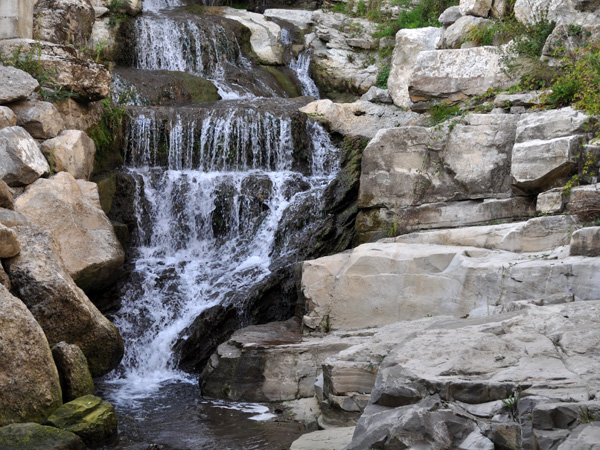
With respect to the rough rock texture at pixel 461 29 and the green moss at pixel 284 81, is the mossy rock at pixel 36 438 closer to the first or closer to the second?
the rough rock texture at pixel 461 29

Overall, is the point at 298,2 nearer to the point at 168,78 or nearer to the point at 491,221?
the point at 168,78

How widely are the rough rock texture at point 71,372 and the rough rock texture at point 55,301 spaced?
68cm

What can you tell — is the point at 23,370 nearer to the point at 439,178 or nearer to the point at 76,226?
the point at 76,226

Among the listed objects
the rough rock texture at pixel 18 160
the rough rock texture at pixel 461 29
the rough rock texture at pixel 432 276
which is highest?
the rough rock texture at pixel 461 29

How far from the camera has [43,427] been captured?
5285 millimetres

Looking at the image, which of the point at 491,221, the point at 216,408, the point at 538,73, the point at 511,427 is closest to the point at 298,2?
the point at 538,73

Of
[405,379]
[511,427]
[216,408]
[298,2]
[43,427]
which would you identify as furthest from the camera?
[298,2]

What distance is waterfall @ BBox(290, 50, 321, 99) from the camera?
16.0 m

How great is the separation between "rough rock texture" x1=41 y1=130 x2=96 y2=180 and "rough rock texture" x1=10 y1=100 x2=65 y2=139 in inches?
7.9

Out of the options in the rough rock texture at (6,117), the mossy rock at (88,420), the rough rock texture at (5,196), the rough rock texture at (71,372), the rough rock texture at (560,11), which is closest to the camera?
the mossy rock at (88,420)

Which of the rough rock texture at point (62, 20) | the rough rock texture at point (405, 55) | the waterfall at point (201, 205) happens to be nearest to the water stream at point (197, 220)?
the waterfall at point (201, 205)

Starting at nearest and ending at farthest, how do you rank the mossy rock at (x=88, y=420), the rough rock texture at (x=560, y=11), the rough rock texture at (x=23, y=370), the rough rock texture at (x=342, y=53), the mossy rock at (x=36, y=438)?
the mossy rock at (x=36, y=438), the rough rock texture at (x=23, y=370), the mossy rock at (x=88, y=420), the rough rock texture at (x=560, y=11), the rough rock texture at (x=342, y=53)

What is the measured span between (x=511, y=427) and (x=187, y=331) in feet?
18.4

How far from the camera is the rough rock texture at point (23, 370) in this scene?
5.52m
